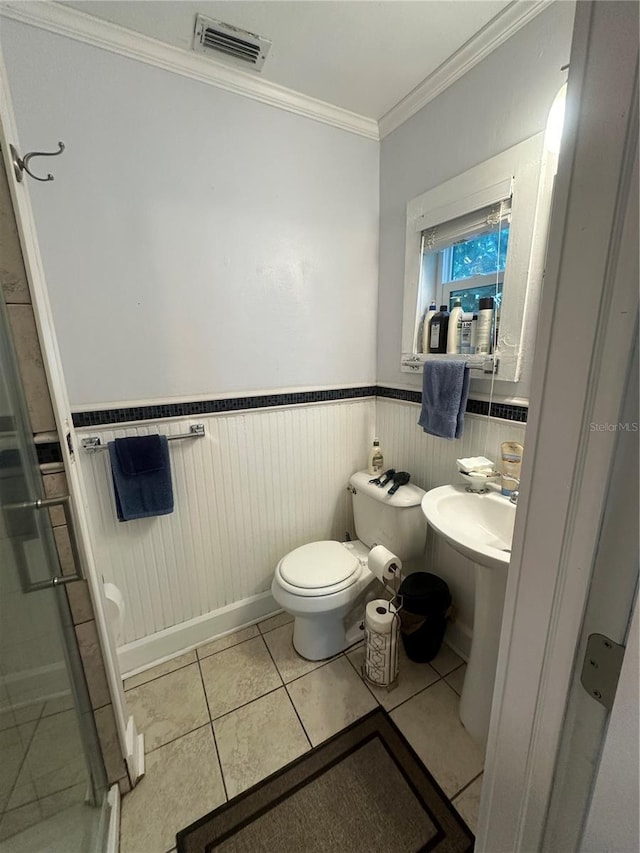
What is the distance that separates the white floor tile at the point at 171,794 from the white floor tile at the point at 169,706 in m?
0.05

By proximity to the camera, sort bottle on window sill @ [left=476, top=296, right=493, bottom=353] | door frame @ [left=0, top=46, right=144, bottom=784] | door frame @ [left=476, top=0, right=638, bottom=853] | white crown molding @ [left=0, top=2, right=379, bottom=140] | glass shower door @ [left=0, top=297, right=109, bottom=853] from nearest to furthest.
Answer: door frame @ [left=476, top=0, right=638, bottom=853]
glass shower door @ [left=0, top=297, right=109, bottom=853]
door frame @ [left=0, top=46, right=144, bottom=784]
white crown molding @ [left=0, top=2, right=379, bottom=140]
bottle on window sill @ [left=476, top=296, right=493, bottom=353]

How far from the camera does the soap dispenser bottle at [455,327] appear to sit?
1.38 meters

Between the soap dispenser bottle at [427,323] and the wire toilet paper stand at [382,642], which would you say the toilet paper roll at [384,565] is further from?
the soap dispenser bottle at [427,323]

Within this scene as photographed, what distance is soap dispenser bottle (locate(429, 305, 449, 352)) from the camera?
146cm

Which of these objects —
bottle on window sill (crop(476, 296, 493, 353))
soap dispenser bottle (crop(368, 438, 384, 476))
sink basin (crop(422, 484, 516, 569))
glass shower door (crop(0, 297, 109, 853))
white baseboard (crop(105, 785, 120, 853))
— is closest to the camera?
glass shower door (crop(0, 297, 109, 853))

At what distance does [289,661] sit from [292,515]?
0.65m

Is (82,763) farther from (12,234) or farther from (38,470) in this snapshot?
(12,234)

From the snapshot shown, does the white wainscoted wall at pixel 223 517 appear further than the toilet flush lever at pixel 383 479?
No

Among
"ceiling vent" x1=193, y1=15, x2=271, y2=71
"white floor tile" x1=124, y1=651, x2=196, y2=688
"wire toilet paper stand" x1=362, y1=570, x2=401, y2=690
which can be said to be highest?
"ceiling vent" x1=193, y1=15, x2=271, y2=71

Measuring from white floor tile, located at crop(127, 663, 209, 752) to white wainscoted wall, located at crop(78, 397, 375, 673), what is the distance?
0.13 meters

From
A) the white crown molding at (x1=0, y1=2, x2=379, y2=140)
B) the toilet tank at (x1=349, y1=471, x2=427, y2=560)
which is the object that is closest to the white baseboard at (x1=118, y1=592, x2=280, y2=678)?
the toilet tank at (x1=349, y1=471, x2=427, y2=560)

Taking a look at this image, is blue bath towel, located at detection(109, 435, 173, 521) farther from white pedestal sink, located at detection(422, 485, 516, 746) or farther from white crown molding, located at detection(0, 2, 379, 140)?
white crown molding, located at detection(0, 2, 379, 140)

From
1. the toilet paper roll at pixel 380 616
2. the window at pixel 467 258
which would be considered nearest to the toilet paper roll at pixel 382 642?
the toilet paper roll at pixel 380 616

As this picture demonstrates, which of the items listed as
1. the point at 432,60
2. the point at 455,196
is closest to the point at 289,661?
the point at 455,196
